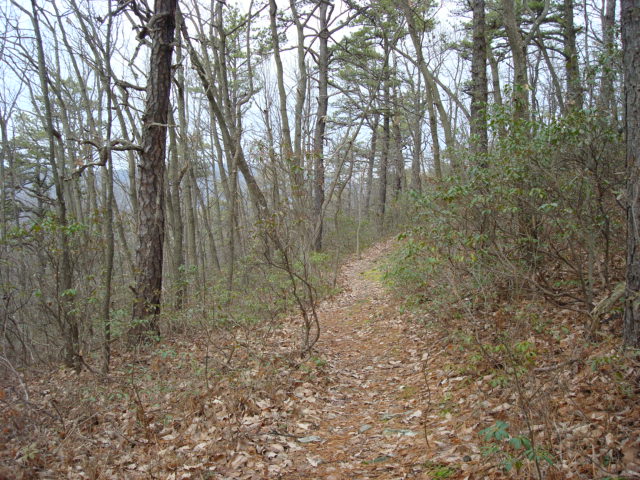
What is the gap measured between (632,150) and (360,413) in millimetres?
3630

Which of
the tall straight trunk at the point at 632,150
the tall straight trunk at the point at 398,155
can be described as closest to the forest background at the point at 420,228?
the tall straight trunk at the point at 632,150

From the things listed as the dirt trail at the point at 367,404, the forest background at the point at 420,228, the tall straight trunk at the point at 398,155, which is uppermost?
the tall straight trunk at the point at 398,155

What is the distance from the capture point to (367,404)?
4996 mm

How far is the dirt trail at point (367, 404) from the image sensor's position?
3.63 metres

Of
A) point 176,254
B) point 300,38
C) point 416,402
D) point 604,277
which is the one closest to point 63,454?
point 416,402

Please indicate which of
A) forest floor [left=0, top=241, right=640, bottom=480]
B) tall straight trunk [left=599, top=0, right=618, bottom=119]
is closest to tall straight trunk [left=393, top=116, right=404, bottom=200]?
tall straight trunk [left=599, top=0, right=618, bottom=119]

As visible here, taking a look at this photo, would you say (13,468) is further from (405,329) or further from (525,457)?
(405,329)

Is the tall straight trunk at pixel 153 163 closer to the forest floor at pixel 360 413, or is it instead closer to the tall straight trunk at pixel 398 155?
the forest floor at pixel 360 413

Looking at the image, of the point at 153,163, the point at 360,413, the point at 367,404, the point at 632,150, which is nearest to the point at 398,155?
the point at 153,163

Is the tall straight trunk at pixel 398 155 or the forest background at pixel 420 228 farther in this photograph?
the tall straight trunk at pixel 398 155

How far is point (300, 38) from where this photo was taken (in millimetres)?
13969

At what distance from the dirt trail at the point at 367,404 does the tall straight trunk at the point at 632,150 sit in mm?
2055

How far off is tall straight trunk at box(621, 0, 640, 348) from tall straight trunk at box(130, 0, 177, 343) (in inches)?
255

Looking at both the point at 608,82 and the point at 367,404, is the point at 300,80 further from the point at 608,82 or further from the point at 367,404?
the point at 367,404
